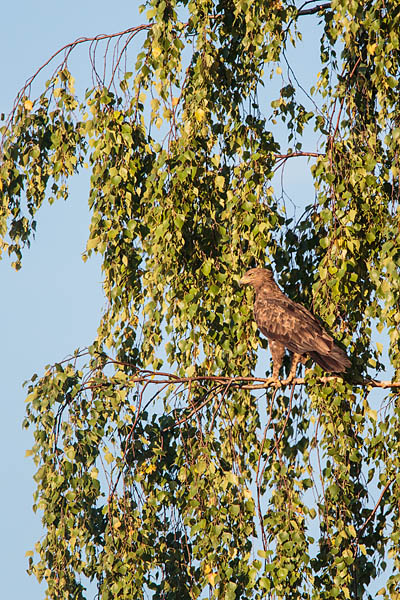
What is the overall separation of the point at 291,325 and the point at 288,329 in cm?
4

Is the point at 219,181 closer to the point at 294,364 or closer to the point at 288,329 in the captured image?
the point at 288,329

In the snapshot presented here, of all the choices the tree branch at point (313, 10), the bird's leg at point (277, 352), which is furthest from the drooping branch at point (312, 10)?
the bird's leg at point (277, 352)

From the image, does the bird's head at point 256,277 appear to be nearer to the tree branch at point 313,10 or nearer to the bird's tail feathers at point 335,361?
the bird's tail feathers at point 335,361

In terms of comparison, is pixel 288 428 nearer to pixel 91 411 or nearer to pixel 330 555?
pixel 330 555

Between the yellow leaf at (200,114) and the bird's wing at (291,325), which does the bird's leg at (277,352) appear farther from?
the yellow leaf at (200,114)

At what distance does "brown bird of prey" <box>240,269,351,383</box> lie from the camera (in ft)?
18.5

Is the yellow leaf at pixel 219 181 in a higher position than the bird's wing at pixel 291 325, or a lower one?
higher

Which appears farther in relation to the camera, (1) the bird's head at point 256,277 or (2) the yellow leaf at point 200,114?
(1) the bird's head at point 256,277

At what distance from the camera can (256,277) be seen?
6.21 meters

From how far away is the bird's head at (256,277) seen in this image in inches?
228

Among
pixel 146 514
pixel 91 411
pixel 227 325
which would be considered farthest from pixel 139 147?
pixel 146 514

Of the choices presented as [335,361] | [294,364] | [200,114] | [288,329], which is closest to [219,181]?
[200,114]

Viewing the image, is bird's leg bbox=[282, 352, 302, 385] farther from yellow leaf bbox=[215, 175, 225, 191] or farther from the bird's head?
yellow leaf bbox=[215, 175, 225, 191]

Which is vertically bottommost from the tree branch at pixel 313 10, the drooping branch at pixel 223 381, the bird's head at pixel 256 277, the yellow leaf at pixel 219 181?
the drooping branch at pixel 223 381
